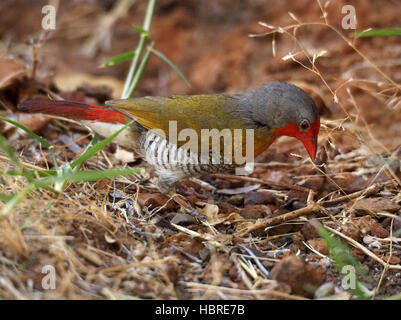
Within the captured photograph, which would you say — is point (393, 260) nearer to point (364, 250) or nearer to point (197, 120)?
point (364, 250)

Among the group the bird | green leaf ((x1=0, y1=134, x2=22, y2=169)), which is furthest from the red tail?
green leaf ((x1=0, y1=134, x2=22, y2=169))

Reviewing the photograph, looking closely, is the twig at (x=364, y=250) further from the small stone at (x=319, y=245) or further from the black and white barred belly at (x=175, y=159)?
the black and white barred belly at (x=175, y=159)

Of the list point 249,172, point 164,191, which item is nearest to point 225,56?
point 249,172

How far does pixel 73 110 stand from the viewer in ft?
11.8

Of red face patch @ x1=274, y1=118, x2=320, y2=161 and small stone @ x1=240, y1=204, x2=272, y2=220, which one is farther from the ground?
red face patch @ x1=274, y1=118, x2=320, y2=161

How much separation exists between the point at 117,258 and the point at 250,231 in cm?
86

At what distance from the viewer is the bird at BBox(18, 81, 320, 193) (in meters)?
3.50

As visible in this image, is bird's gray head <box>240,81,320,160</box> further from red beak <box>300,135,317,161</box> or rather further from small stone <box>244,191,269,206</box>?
small stone <box>244,191,269,206</box>

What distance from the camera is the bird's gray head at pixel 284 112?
347 centimetres

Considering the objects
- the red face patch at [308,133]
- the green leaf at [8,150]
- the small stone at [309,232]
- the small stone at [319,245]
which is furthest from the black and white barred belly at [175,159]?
the green leaf at [8,150]

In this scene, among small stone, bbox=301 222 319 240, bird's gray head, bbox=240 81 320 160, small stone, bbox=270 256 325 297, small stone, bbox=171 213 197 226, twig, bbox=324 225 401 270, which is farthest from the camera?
bird's gray head, bbox=240 81 320 160

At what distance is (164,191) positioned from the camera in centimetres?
366

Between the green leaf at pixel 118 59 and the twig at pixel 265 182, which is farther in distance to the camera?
the green leaf at pixel 118 59

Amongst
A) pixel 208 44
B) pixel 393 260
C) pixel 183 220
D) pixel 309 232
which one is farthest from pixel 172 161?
pixel 208 44
